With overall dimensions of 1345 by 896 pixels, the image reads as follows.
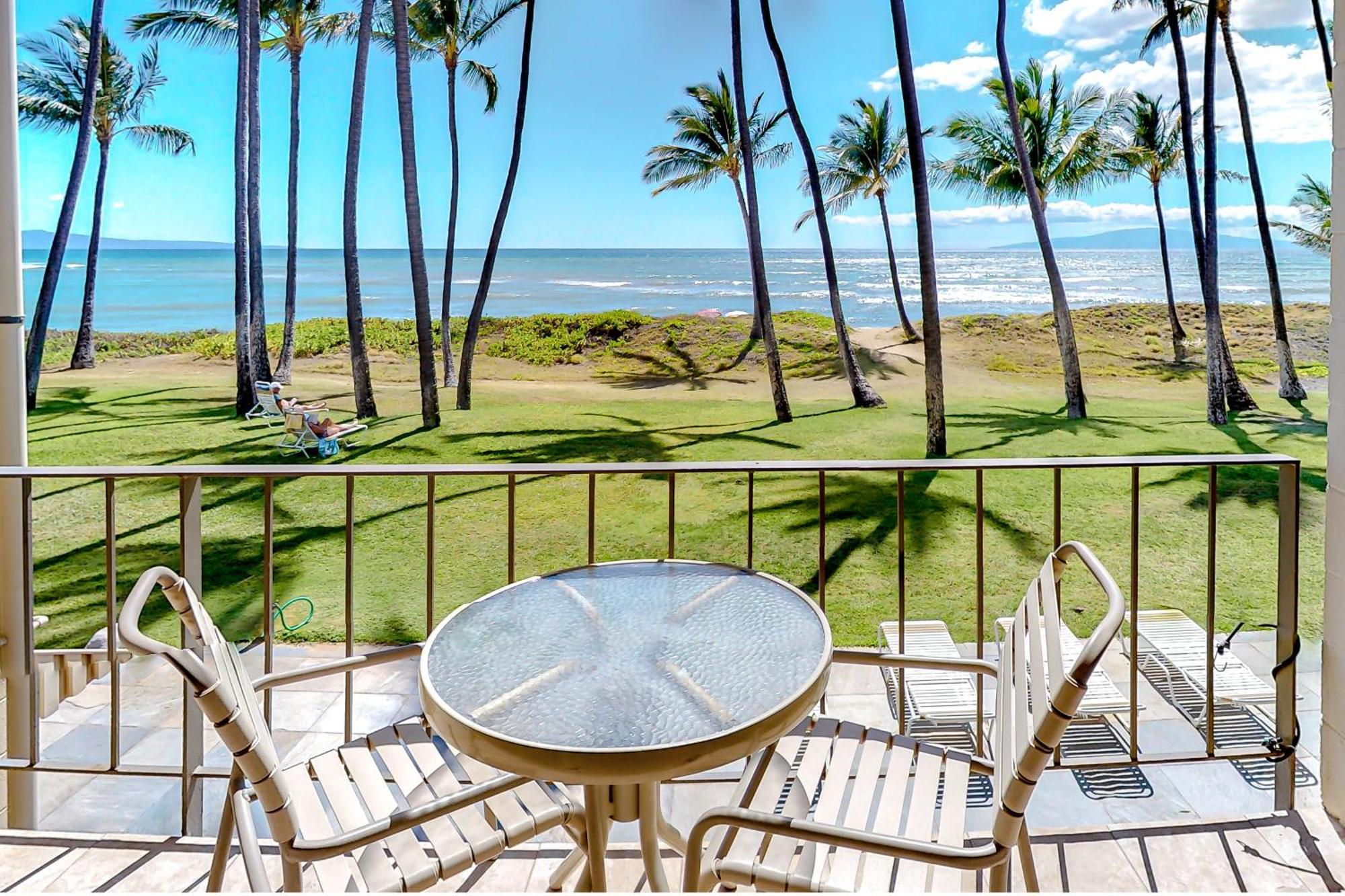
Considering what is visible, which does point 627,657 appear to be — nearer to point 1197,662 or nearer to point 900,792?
point 900,792

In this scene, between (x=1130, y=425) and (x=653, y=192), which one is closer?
(x=1130, y=425)

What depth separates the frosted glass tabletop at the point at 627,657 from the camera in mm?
1023

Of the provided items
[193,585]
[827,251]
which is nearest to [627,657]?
[193,585]

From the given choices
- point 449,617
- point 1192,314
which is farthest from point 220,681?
point 1192,314

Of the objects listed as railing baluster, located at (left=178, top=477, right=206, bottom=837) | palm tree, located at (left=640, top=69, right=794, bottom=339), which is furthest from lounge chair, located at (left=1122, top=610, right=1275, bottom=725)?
railing baluster, located at (left=178, top=477, right=206, bottom=837)

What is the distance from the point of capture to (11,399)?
252 cm

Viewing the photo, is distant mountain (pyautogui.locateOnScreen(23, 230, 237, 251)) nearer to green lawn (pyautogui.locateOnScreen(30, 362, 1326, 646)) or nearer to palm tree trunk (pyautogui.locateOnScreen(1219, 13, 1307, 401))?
green lawn (pyautogui.locateOnScreen(30, 362, 1326, 646))

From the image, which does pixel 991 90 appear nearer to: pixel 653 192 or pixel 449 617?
pixel 653 192

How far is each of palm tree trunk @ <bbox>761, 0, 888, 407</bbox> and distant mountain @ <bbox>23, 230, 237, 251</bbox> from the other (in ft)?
17.2

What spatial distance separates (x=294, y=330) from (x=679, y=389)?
365 cm

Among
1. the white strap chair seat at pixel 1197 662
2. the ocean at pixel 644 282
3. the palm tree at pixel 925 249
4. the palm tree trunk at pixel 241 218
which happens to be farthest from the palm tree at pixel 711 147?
the white strap chair seat at pixel 1197 662

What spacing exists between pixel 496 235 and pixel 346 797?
7375mm

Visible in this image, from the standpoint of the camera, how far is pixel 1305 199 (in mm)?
7207

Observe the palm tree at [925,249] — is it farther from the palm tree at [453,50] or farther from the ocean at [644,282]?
the palm tree at [453,50]
